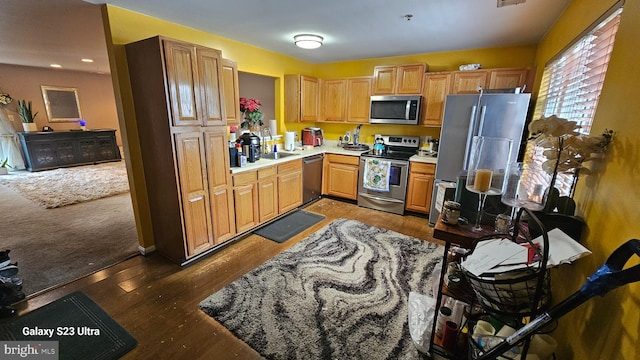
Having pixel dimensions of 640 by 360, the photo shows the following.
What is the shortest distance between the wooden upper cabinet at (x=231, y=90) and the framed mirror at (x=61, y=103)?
6721mm

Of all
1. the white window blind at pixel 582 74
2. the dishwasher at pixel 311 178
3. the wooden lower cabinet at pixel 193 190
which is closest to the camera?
the white window blind at pixel 582 74

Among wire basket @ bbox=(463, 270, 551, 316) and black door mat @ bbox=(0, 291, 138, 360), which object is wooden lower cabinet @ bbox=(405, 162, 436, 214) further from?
black door mat @ bbox=(0, 291, 138, 360)

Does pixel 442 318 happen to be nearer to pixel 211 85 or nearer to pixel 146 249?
pixel 211 85

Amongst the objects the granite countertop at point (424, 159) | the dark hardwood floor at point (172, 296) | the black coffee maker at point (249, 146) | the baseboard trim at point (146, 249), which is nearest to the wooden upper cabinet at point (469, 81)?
the granite countertop at point (424, 159)

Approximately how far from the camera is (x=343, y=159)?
4.29m

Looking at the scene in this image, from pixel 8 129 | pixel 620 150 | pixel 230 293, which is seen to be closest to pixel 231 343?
pixel 230 293

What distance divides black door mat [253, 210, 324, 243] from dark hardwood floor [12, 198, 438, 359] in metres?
0.11

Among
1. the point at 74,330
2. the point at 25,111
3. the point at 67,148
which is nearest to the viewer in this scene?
the point at 74,330

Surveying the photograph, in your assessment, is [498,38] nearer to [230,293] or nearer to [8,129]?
[230,293]

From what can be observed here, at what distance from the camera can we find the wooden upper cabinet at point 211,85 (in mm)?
2406

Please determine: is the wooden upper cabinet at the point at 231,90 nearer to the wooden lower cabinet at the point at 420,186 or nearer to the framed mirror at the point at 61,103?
the wooden lower cabinet at the point at 420,186

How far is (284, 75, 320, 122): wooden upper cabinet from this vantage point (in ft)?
14.0

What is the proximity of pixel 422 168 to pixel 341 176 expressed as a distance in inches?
51.5

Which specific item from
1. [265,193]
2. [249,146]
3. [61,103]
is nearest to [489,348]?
[265,193]
